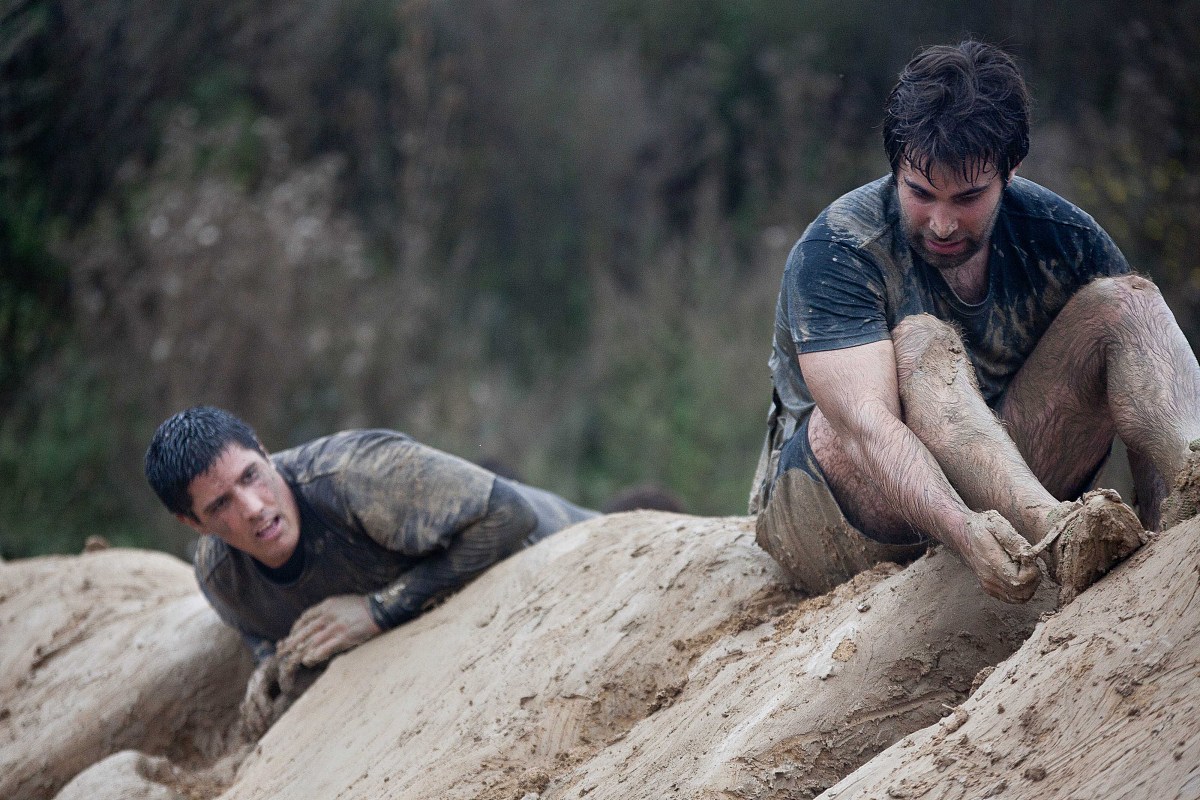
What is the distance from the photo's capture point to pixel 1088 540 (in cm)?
264

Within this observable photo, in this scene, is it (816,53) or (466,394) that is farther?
(816,53)

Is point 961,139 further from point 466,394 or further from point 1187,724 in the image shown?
point 466,394

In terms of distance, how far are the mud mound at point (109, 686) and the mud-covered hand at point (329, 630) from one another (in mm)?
768

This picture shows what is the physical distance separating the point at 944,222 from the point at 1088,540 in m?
0.97

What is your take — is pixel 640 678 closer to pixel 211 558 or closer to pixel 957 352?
pixel 957 352

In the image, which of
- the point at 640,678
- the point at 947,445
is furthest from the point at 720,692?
the point at 947,445

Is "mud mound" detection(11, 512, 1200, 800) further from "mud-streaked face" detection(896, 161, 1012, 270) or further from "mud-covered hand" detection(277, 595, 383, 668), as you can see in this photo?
"mud-streaked face" detection(896, 161, 1012, 270)

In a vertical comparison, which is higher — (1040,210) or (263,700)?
(1040,210)

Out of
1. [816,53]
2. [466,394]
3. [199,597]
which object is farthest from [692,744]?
[816,53]

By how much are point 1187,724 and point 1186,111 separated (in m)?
6.67

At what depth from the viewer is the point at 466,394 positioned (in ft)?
36.9

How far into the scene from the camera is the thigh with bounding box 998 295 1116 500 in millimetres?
3320

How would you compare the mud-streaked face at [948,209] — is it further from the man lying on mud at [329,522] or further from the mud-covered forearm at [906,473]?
the man lying on mud at [329,522]

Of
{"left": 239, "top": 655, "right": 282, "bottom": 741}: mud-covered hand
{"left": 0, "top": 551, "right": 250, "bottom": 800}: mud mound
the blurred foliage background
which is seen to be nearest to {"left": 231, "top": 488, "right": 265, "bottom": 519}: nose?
{"left": 239, "top": 655, "right": 282, "bottom": 741}: mud-covered hand
